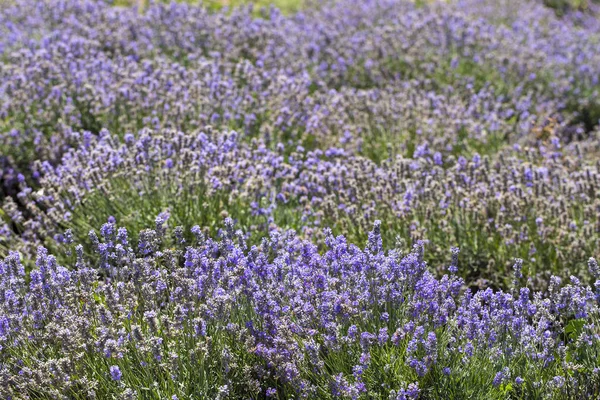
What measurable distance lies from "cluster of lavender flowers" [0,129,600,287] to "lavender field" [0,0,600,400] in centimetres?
2

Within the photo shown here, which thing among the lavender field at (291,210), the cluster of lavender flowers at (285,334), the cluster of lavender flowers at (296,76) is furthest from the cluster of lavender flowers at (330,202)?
the cluster of lavender flowers at (285,334)

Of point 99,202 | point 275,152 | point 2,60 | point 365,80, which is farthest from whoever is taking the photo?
point 365,80

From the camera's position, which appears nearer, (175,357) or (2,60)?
(175,357)

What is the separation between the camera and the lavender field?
2576mm

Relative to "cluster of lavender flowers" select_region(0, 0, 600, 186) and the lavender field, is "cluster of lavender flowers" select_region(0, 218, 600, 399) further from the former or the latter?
"cluster of lavender flowers" select_region(0, 0, 600, 186)

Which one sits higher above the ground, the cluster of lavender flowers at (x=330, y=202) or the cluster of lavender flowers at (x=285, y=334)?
the cluster of lavender flowers at (x=285, y=334)

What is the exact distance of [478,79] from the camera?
6.59 metres

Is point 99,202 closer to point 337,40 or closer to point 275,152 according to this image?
point 275,152

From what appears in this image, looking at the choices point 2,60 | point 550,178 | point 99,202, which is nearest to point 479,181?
point 550,178

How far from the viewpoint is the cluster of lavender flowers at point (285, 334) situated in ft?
8.21

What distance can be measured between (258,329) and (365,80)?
13.7ft

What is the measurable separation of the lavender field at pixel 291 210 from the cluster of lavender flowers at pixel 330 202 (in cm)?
2

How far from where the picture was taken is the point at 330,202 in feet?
12.4

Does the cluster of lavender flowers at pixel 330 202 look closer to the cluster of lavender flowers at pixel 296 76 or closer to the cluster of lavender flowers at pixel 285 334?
the cluster of lavender flowers at pixel 296 76
